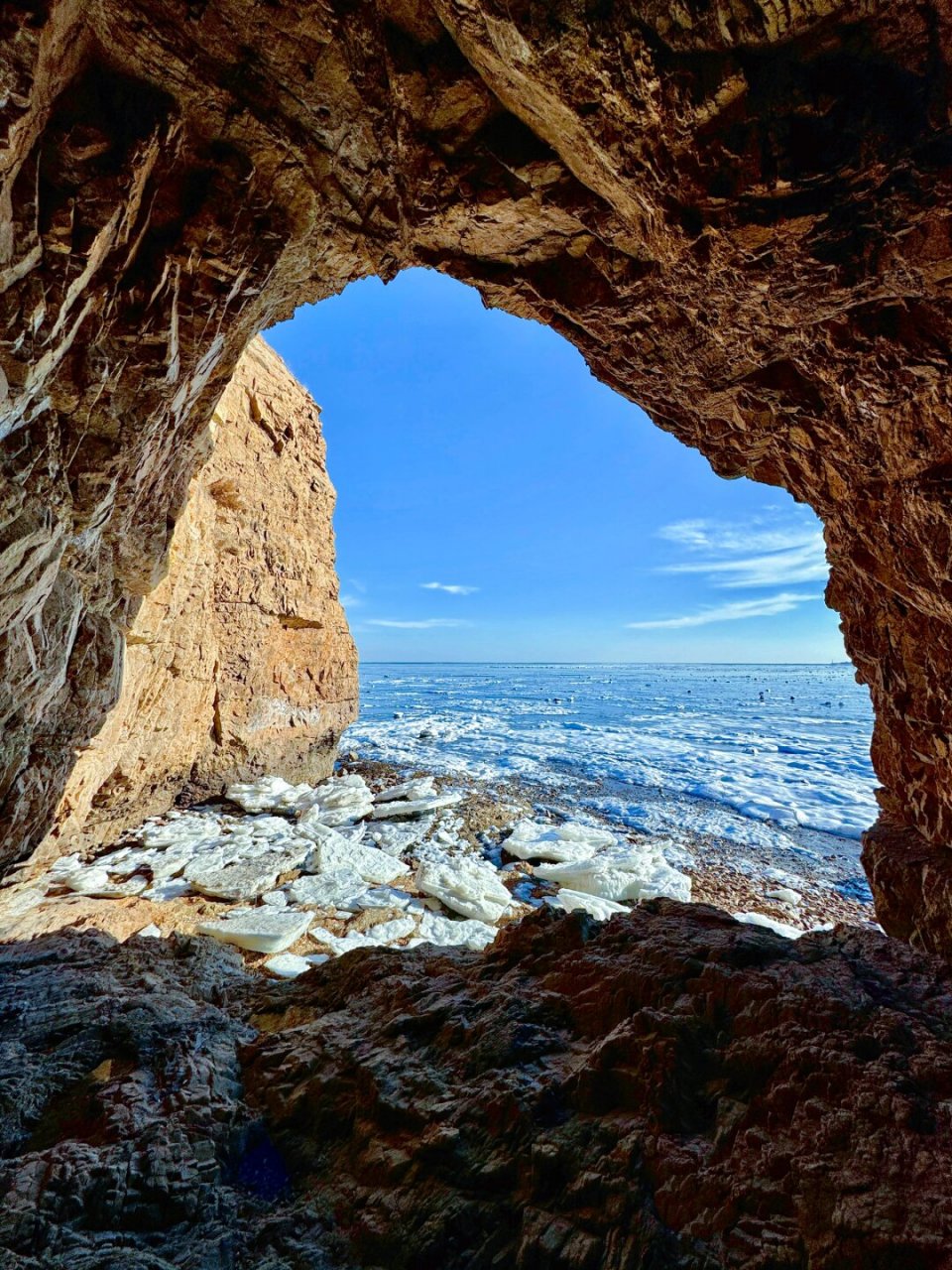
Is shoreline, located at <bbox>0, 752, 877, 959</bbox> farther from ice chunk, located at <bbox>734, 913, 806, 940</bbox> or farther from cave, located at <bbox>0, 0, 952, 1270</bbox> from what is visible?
cave, located at <bbox>0, 0, 952, 1270</bbox>

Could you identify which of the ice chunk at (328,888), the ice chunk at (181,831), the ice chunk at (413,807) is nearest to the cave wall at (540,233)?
the ice chunk at (328,888)

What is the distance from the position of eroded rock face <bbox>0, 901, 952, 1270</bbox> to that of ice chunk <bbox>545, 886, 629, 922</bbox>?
5538 millimetres

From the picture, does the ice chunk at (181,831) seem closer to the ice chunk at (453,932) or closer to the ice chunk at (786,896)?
the ice chunk at (453,932)

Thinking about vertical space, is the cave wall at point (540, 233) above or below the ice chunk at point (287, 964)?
above

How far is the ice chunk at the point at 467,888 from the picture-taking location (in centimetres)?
819

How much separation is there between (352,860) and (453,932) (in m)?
3.12

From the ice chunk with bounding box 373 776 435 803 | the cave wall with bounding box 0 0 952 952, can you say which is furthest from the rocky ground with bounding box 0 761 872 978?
the cave wall with bounding box 0 0 952 952

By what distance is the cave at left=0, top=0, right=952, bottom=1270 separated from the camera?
2.13 meters

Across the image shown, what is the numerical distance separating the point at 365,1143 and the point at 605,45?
5.22 meters

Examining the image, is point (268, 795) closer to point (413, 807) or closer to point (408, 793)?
point (408, 793)

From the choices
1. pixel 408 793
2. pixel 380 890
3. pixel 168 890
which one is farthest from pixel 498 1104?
pixel 408 793

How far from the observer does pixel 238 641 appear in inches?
578

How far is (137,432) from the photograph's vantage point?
13.7 ft

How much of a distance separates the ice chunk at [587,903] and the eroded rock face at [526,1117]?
554cm
